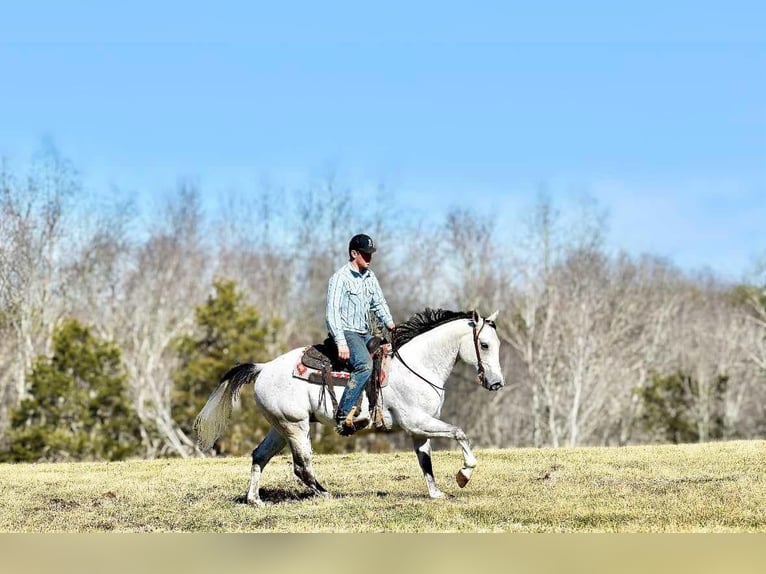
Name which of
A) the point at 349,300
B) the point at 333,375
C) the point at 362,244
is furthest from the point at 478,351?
the point at 362,244

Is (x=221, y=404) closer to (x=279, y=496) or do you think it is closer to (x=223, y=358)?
(x=279, y=496)

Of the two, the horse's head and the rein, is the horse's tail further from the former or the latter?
the horse's head

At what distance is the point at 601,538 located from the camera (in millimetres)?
8188

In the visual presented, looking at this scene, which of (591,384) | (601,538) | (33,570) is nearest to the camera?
(33,570)

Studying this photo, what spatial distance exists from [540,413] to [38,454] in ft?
93.5

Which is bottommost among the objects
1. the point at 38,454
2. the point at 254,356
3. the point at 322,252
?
the point at 38,454

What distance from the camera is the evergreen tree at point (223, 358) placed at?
3672 centimetres

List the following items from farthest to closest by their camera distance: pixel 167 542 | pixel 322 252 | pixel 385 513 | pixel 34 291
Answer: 1. pixel 322 252
2. pixel 34 291
3. pixel 385 513
4. pixel 167 542

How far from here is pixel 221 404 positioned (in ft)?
40.4

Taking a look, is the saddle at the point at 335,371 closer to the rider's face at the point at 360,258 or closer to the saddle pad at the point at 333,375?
the saddle pad at the point at 333,375

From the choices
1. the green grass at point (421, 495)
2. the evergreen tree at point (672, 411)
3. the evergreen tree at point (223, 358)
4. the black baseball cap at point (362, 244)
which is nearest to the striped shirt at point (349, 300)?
the black baseball cap at point (362, 244)

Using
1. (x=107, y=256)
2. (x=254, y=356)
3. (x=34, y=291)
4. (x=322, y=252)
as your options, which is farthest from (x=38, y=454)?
(x=322, y=252)

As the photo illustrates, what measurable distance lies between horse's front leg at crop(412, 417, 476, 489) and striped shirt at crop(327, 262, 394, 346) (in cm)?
137

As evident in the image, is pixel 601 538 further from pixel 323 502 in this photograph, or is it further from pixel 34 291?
pixel 34 291
